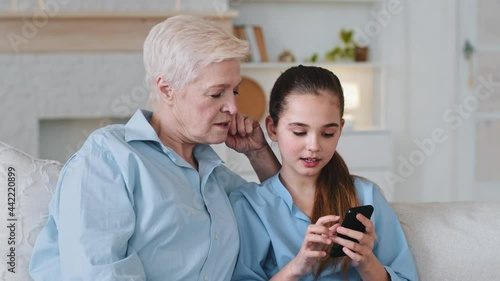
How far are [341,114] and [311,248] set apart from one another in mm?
420

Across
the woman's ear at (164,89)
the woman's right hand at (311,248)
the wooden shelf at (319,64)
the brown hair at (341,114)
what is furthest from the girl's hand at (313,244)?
the wooden shelf at (319,64)

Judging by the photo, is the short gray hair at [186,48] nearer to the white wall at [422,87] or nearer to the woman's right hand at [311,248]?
the woman's right hand at [311,248]

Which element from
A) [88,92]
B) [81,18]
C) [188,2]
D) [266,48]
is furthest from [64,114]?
[266,48]

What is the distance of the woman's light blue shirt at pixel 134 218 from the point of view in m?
1.50

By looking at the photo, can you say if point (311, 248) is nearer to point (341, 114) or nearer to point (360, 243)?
point (360, 243)

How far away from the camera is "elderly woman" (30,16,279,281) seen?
1514 mm

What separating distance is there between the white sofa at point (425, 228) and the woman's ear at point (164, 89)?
314 mm

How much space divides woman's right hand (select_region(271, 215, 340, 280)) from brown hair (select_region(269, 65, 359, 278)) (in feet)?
0.45

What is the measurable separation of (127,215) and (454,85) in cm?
410

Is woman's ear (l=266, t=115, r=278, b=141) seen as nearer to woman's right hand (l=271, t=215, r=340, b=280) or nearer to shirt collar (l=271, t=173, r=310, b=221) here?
shirt collar (l=271, t=173, r=310, b=221)

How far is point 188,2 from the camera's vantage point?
4816 mm

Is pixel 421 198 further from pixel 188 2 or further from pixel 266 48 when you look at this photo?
pixel 188 2

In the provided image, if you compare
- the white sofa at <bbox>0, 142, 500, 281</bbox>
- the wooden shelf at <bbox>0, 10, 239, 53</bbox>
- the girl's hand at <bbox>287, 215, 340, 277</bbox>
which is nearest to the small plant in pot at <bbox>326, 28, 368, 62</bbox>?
the wooden shelf at <bbox>0, 10, 239, 53</bbox>

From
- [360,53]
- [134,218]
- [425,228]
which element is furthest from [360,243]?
[360,53]
